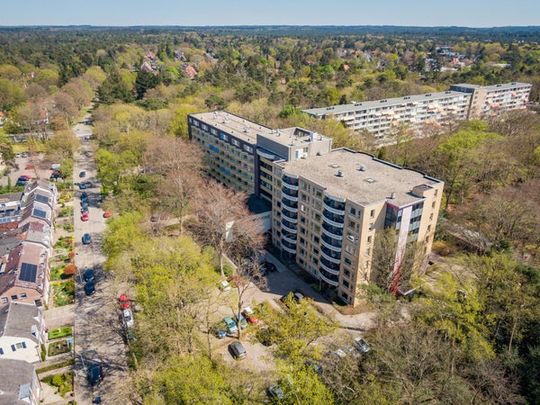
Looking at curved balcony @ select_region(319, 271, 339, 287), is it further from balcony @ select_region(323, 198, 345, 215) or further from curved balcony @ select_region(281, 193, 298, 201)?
curved balcony @ select_region(281, 193, 298, 201)

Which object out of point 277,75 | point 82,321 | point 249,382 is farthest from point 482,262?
point 277,75

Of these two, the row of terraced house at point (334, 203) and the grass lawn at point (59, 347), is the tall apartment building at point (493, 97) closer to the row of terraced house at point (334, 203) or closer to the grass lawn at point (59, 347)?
the row of terraced house at point (334, 203)

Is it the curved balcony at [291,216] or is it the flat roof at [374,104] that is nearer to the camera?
the curved balcony at [291,216]

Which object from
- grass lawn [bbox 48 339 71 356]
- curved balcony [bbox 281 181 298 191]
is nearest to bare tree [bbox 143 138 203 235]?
curved balcony [bbox 281 181 298 191]

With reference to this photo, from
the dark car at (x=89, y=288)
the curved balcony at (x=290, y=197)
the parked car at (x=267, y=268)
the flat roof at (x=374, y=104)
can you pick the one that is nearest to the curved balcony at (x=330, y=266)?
the parked car at (x=267, y=268)

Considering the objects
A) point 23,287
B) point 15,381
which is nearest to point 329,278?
point 15,381

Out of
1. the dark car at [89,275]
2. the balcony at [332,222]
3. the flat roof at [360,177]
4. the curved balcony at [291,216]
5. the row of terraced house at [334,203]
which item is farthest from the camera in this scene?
the curved balcony at [291,216]
